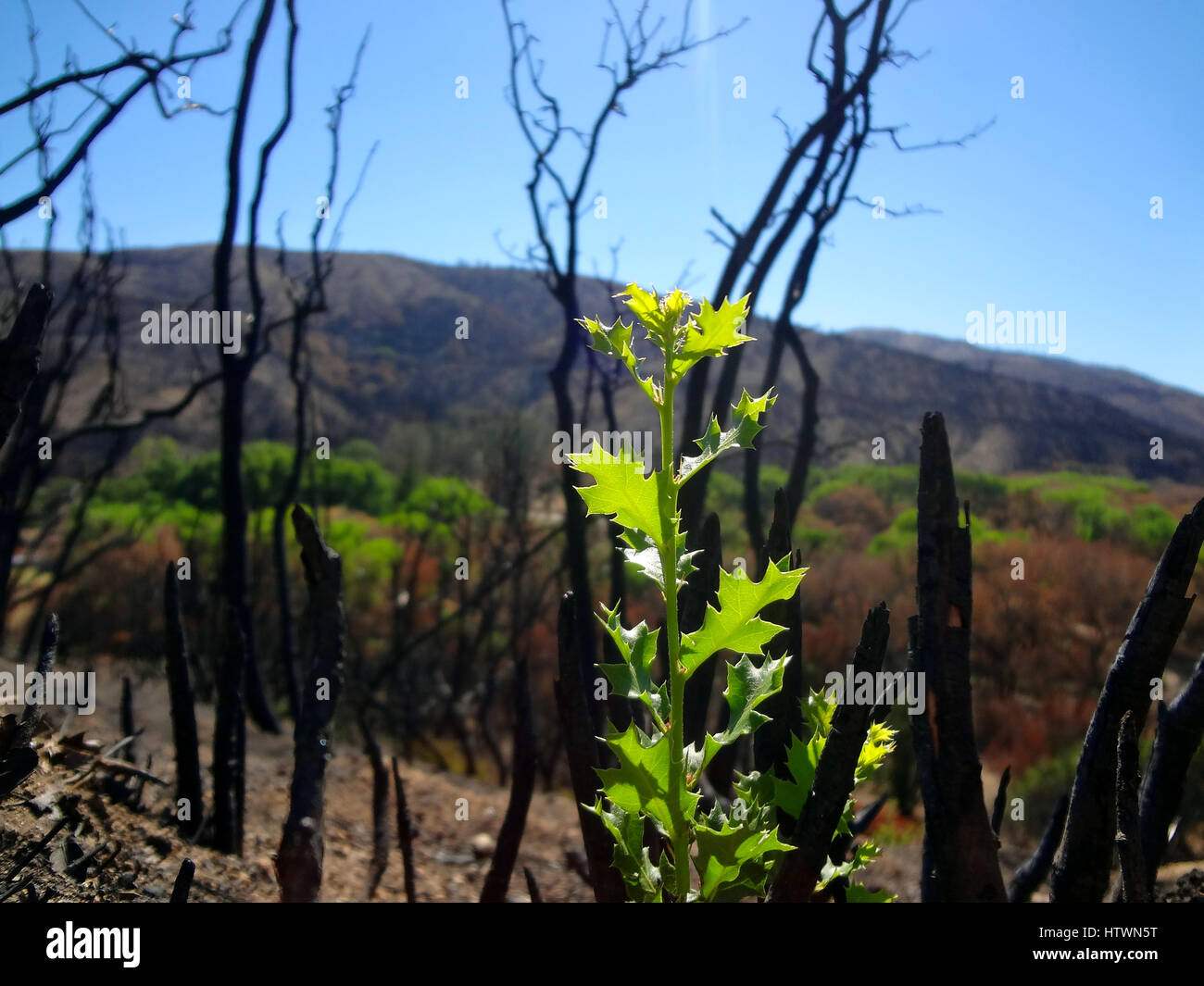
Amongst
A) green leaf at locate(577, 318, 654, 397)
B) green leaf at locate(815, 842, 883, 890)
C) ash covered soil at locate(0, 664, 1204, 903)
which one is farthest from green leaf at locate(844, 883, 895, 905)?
ash covered soil at locate(0, 664, 1204, 903)

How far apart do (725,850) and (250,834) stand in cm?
396

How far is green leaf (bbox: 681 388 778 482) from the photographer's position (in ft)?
3.49

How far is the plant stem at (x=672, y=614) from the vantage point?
3.44 ft

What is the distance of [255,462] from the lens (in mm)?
21297

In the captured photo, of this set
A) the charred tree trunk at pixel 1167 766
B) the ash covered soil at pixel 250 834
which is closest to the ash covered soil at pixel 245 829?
the ash covered soil at pixel 250 834

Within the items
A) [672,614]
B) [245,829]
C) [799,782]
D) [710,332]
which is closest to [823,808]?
[799,782]

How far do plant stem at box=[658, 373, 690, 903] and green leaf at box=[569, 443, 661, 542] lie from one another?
2cm

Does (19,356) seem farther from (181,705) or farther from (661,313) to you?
(181,705)

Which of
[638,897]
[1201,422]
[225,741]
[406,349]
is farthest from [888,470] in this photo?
[406,349]

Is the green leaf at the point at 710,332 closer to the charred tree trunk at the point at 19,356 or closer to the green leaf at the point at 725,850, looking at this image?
the green leaf at the point at 725,850

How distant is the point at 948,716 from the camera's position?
151cm

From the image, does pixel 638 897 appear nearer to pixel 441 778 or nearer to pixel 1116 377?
pixel 441 778

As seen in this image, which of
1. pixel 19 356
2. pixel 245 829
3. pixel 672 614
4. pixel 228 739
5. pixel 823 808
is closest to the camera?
pixel 672 614

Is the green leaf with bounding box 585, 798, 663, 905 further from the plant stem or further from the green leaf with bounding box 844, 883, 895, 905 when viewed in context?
the green leaf with bounding box 844, 883, 895, 905
